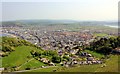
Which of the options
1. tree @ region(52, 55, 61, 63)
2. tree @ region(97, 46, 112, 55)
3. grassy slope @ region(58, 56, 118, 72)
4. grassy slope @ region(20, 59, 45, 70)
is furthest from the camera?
tree @ region(97, 46, 112, 55)

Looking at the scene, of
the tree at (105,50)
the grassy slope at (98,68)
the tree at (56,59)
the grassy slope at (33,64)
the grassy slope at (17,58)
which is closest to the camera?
the grassy slope at (98,68)

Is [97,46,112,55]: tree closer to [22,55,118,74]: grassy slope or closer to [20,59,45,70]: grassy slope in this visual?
[22,55,118,74]: grassy slope

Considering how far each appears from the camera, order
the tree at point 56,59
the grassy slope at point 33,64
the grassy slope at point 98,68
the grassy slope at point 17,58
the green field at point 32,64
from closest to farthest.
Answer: the grassy slope at point 98,68 < the green field at point 32,64 < the grassy slope at point 33,64 < the grassy slope at point 17,58 < the tree at point 56,59

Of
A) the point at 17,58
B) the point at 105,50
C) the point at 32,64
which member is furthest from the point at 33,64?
the point at 105,50

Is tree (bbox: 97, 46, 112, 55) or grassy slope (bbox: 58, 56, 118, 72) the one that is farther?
tree (bbox: 97, 46, 112, 55)

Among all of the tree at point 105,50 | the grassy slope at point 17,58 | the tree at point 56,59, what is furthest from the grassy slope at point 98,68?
the grassy slope at point 17,58

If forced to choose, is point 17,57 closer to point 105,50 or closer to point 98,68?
point 98,68

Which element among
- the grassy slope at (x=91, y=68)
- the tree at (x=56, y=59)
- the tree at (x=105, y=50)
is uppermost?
the tree at (x=105, y=50)

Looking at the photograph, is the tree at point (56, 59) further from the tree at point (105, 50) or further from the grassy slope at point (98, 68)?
the tree at point (105, 50)

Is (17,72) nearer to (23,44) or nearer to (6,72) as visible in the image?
(6,72)

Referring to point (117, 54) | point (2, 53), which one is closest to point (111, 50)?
point (117, 54)

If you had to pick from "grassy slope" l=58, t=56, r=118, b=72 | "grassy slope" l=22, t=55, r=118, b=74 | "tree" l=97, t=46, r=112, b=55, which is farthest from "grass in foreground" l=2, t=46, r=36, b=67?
"tree" l=97, t=46, r=112, b=55
